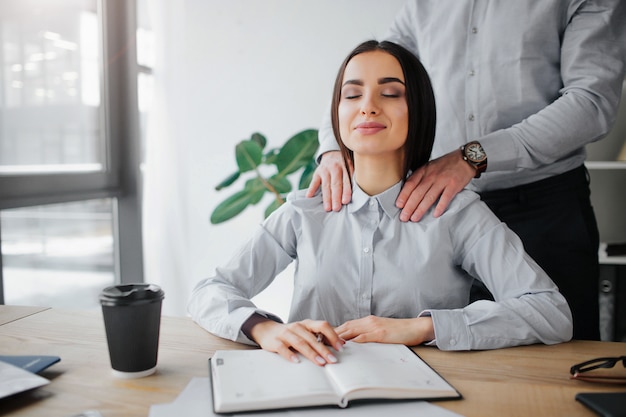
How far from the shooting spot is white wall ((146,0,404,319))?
3.18 metres

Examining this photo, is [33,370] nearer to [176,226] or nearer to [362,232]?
[362,232]

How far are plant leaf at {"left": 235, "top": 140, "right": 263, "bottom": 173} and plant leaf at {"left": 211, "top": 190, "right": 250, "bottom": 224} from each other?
0.17 m

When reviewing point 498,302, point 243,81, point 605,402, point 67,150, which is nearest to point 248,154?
Answer: point 243,81

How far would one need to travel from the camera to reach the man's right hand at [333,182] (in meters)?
1.39

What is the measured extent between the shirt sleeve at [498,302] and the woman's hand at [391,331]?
0.02m

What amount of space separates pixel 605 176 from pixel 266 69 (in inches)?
77.0

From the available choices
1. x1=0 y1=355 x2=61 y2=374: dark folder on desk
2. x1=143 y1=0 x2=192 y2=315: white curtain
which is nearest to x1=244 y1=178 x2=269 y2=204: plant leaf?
x1=143 y1=0 x2=192 y2=315: white curtain

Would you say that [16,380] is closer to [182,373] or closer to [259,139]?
[182,373]

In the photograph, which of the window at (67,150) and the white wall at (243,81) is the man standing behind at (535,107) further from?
the window at (67,150)

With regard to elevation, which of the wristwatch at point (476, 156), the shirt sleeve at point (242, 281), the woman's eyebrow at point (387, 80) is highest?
the woman's eyebrow at point (387, 80)

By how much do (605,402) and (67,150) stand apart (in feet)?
9.19

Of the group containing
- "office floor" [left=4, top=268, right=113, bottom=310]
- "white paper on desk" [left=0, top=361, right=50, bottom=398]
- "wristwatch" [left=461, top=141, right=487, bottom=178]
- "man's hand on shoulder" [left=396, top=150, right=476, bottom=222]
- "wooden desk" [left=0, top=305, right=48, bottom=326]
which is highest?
"wristwatch" [left=461, top=141, right=487, bottom=178]

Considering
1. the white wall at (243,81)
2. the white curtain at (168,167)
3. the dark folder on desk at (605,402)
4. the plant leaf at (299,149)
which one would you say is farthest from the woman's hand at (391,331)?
the white curtain at (168,167)

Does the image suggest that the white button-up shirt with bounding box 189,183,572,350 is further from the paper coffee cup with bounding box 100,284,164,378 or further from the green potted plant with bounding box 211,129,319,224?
the green potted plant with bounding box 211,129,319,224
